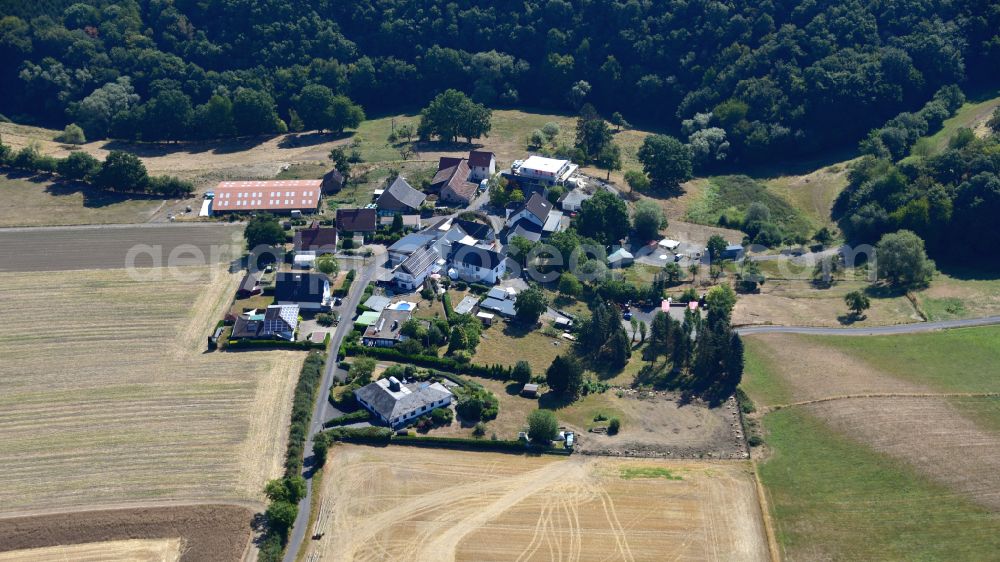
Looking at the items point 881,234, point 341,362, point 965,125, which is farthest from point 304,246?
point 965,125

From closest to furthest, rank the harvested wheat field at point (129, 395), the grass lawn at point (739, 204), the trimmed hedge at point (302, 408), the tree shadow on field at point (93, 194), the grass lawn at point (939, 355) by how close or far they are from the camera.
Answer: the harvested wheat field at point (129, 395), the trimmed hedge at point (302, 408), the grass lawn at point (939, 355), the tree shadow on field at point (93, 194), the grass lawn at point (739, 204)

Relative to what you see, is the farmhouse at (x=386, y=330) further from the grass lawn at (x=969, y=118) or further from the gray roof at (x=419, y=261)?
the grass lawn at (x=969, y=118)

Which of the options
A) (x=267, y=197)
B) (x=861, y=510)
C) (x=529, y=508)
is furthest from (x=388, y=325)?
(x=861, y=510)

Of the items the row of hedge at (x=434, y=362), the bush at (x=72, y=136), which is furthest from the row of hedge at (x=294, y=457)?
the bush at (x=72, y=136)

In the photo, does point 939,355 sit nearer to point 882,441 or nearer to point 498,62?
point 882,441

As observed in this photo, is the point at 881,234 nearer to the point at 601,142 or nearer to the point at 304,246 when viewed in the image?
the point at 601,142

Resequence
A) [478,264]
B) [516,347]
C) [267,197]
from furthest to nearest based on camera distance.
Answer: [267,197], [478,264], [516,347]

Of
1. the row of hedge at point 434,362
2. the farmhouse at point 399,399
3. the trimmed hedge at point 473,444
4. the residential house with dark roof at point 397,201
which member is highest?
the residential house with dark roof at point 397,201
